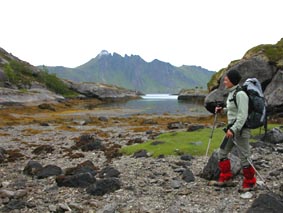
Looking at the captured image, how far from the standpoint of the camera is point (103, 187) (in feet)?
43.6

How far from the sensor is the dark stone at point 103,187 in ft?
43.0

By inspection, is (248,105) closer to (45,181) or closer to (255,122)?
(255,122)

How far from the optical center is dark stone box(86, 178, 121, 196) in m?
13.1

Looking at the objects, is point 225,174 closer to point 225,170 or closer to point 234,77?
point 225,170

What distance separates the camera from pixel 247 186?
12.0m

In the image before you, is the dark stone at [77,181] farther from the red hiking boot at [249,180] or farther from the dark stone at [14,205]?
the red hiking boot at [249,180]

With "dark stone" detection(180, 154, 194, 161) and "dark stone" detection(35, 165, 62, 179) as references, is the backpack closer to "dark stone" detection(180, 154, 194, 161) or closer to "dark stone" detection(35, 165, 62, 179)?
"dark stone" detection(180, 154, 194, 161)

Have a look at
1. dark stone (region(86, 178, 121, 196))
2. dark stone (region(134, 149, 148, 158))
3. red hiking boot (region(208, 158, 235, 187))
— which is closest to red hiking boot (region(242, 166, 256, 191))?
red hiking boot (region(208, 158, 235, 187))

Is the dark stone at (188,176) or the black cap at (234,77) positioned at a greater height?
the black cap at (234,77)

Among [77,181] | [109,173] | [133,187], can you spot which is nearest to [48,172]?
[77,181]

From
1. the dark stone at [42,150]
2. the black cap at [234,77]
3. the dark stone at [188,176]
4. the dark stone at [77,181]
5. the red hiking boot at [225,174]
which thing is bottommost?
the dark stone at [42,150]

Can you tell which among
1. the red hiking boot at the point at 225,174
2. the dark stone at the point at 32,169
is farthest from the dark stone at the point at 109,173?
the red hiking boot at the point at 225,174

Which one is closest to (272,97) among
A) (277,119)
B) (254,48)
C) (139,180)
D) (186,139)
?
(277,119)

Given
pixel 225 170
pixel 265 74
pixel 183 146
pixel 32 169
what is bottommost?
pixel 32 169
